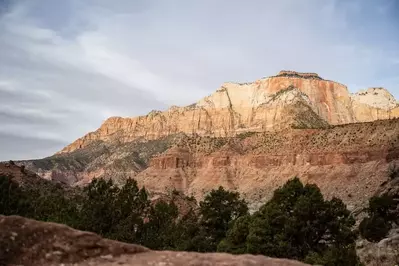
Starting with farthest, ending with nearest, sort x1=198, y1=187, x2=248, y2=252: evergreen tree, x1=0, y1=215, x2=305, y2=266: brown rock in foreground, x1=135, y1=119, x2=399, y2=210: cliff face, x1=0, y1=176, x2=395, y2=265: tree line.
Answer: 1. x1=135, y1=119, x2=399, y2=210: cliff face
2. x1=198, y1=187, x2=248, y2=252: evergreen tree
3. x1=0, y1=176, x2=395, y2=265: tree line
4. x1=0, y1=215, x2=305, y2=266: brown rock in foreground

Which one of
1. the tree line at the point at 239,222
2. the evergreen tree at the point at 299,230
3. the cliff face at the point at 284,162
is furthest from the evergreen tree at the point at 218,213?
the cliff face at the point at 284,162

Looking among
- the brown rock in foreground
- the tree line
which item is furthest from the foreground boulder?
the brown rock in foreground

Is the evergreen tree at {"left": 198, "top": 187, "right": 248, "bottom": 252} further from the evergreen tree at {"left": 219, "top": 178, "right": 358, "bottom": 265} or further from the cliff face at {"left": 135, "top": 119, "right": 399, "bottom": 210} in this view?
the cliff face at {"left": 135, "top": 119, "right": 399, "bottom": 210}

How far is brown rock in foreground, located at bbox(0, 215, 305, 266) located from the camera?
7.11 metres

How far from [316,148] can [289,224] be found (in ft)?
310

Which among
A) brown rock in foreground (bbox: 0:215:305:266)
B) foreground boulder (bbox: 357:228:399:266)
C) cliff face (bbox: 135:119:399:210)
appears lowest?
foreground boulder (bbox: 357:228:399:266)

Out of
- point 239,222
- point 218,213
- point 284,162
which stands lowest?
point 239,222

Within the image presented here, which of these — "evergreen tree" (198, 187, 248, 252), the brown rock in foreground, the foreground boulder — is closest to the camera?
the brown rock in foreground

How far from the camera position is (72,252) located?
729cm

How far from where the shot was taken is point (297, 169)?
120 meters

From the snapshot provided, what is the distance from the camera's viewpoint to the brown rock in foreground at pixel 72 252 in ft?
23.3

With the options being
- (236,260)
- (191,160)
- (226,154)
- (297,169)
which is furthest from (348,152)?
(236,260)

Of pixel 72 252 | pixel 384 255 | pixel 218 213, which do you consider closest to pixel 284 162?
pixel 218 213

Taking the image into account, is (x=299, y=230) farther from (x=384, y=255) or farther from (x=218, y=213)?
(x=218, y=213)
